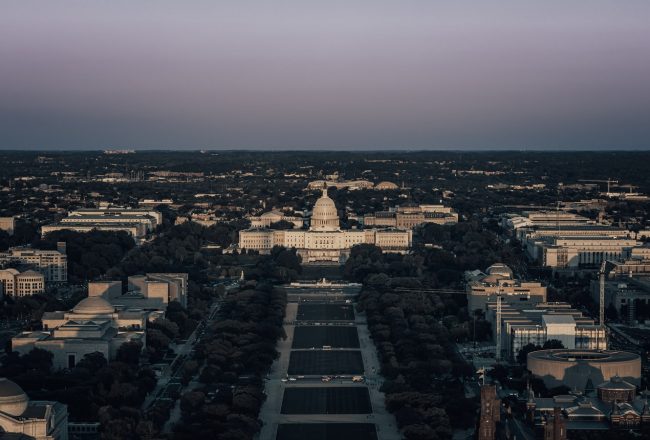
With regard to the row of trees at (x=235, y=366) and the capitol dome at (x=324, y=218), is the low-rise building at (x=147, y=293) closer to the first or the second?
the row of trees at (x=235, y=366)

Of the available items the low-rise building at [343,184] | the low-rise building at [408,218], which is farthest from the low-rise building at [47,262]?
the low-rise building at [343,184]

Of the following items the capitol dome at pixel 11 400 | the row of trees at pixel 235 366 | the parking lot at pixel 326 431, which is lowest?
the parking lot at pixel 326 431

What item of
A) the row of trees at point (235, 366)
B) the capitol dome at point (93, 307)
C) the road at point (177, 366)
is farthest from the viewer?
the capitol dome at point (93, 307)

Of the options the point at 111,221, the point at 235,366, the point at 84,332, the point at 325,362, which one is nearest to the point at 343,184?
the point at 111,221

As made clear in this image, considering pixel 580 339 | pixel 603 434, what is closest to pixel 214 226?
pixel 580 339

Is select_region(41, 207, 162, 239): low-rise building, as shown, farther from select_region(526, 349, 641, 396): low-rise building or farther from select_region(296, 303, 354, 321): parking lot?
select_region(526, 349, 641, 396): low-rise building

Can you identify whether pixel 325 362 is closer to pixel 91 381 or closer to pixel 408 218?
pixel 91 381
